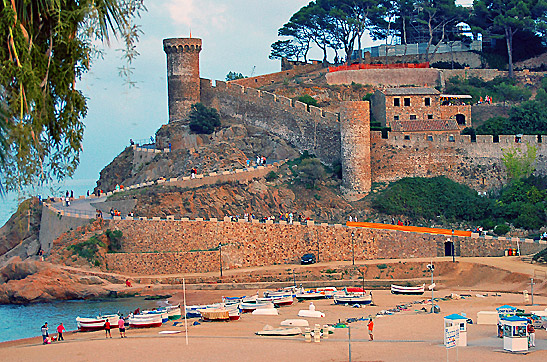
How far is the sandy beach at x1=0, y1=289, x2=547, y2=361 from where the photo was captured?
21.2 meters

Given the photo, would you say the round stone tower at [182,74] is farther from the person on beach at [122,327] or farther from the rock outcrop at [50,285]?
the person on beach at [122,327]

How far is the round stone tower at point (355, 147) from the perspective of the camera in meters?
40.1

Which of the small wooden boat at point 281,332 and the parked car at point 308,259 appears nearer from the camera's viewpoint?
the small wooden boat at point 281,332

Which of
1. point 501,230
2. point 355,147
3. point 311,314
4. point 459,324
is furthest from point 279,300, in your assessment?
point 355,147

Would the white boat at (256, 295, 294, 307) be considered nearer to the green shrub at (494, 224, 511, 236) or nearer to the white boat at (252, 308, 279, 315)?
the white boat at (252, 308, 279, 315)

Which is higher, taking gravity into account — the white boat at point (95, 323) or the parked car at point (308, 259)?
the parked car at point (308, 259)

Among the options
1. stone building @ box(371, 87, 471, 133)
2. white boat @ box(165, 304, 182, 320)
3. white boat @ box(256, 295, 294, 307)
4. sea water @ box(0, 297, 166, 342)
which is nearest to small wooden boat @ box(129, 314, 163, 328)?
white boat @ box(165, 304, 182, 320)

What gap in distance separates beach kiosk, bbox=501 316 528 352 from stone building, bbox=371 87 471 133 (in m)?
23.0

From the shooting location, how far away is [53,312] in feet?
105

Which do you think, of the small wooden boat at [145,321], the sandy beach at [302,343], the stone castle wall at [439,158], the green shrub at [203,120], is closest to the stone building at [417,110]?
the stone castle wall at [439,158]

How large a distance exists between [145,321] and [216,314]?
2.32m

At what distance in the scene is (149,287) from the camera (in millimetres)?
33906

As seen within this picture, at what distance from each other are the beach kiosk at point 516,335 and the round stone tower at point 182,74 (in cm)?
3066

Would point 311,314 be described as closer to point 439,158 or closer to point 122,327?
point 122,327
